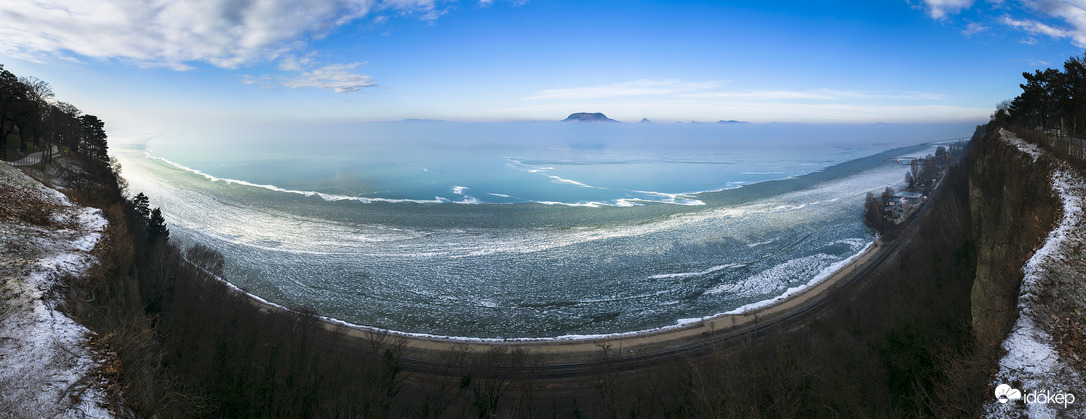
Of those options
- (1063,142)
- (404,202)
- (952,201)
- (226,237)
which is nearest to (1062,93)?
(952,201)

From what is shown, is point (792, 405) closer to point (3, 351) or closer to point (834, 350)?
point (834, 350)

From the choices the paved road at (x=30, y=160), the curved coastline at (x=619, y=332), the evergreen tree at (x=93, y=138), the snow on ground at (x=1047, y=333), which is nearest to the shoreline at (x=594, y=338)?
the curved coastline at (x=619, y=332)

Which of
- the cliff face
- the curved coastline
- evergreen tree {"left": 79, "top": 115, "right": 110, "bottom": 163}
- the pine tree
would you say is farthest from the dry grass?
evergreen tree {"left": 79, "top": 115, "right": 110, "bottom": 163}

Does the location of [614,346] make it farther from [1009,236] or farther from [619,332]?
[1009,236]

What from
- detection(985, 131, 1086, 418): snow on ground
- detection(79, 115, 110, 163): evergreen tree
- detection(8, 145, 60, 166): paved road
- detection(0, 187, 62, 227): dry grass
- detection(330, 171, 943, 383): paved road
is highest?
detection(79, 115, 110, 163): evergreen tree

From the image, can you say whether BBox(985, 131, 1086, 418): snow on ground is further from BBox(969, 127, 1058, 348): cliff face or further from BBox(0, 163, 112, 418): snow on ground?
BBox(0, 163, 112, 418): snow on ground

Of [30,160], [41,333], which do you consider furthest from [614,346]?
[30,160]
